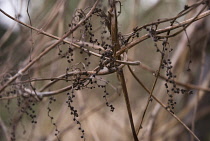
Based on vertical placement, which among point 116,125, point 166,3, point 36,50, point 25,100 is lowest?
point 25,100

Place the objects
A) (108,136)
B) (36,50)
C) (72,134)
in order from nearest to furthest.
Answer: (36,50)
(108,136)
(72,134)

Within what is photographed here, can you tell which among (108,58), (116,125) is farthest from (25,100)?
(116,125)

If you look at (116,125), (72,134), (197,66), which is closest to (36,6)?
(116,125)

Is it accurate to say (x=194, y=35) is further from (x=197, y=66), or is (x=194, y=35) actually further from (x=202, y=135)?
(x=202, y=135)

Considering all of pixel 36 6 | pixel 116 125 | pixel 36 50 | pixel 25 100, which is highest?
pixel 36 6

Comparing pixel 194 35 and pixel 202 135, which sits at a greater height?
pixel 194 35

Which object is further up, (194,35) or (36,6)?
(36,6)

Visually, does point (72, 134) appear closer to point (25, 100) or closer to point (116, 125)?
point (116, 125)

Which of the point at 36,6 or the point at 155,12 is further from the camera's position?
the point at 155,12

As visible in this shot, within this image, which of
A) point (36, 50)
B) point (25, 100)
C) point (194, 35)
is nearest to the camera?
point (25, 100)
